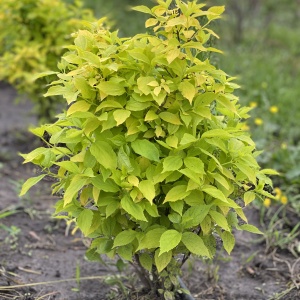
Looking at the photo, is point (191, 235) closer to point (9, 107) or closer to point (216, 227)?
point (216, 227)

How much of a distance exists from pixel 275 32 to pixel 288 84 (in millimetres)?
3746

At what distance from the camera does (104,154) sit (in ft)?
7.05

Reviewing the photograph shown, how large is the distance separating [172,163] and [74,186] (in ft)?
1.31

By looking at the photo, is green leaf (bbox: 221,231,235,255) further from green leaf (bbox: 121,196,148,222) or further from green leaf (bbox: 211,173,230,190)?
green leaf (bbox: 121,196,148,222)

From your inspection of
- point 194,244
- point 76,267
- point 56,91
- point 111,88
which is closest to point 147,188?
point 194,244

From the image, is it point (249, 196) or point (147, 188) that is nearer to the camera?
point (147, 188)

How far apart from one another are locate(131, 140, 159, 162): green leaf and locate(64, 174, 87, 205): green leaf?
24 centimetres

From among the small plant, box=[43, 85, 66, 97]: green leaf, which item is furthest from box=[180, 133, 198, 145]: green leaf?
box=[43, 85, 66, 97]: green leaf

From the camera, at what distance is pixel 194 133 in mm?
2205

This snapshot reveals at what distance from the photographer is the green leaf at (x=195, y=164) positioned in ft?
6.92

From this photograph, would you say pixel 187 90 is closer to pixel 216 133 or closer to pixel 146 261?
pixel 216 133

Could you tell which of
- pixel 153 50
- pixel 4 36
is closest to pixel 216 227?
pixel 153 50

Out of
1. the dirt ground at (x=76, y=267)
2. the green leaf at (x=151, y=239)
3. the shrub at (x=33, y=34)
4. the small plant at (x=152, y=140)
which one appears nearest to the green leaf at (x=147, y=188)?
the small plant at (x=152, y=140)

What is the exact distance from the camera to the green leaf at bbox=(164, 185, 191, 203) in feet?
7.16
